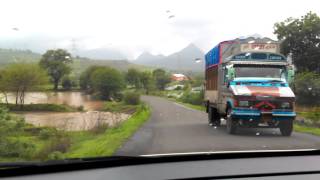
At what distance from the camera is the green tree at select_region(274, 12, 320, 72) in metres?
13.0

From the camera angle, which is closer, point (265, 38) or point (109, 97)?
point (265, 38)

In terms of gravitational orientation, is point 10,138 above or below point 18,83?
below

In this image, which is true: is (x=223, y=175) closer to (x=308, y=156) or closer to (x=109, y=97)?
(x=308, y=156)

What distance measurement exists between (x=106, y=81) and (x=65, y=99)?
1554 mm

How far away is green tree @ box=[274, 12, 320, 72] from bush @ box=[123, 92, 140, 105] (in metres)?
8.61

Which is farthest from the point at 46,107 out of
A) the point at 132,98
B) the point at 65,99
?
the point at 65,99

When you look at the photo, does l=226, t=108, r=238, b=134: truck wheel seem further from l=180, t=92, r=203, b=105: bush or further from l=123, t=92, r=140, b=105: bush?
l=180, t=92, r=203, b=105: bush

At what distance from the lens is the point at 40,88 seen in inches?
767

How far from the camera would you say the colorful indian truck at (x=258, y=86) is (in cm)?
1470

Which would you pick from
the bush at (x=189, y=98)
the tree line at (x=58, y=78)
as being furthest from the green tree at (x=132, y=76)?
the bush at (x=189, y=98)

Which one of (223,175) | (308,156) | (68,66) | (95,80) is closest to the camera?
(223,175)

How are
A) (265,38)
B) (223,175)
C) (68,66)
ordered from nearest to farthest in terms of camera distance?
(223,175) → (68,66) → (265,38)

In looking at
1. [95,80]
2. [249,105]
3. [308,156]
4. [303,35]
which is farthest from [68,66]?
[308,156]

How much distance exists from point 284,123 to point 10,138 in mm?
8139
